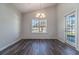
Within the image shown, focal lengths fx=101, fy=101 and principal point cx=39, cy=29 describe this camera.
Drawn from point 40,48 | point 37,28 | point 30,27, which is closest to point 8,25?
point 30,27

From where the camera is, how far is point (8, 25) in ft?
11.9

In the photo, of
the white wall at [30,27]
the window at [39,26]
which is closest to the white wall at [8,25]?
the white wall at [30,27]

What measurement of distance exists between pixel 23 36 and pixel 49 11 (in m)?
1.21

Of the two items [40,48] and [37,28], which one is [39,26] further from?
[40,48]

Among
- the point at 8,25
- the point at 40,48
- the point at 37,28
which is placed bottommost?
the point at 40,48

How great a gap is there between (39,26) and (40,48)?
2.22ft

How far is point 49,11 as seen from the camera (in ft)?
11.1

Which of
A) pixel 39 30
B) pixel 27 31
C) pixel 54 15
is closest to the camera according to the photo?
pixel 39 30

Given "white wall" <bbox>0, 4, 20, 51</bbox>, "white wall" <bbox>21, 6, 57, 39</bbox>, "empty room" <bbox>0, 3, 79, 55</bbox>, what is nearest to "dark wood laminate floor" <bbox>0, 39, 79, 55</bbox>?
"empty room" <bbox>0, 3, 79, 55</bbox>

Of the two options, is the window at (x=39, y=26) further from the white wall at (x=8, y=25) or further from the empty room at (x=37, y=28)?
the white wall at (x=8, y=25)

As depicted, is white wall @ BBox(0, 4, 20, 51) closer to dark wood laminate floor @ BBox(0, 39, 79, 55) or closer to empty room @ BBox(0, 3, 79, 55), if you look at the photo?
empty room @ BBox(0, 3, 79, 55)
